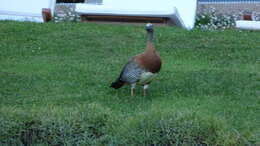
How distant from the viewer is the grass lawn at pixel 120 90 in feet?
21.5

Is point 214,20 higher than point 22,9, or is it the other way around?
point 22,9

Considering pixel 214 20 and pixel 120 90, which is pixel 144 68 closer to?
pixel 120 90

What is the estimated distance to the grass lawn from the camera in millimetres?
6539

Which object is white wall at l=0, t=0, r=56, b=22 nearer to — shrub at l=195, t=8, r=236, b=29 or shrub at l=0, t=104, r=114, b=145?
shrub at l=195, t=8, r=236, b=29

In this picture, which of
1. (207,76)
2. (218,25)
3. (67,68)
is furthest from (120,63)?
(218,25)

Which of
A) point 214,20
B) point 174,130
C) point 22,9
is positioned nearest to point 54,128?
point 174,130

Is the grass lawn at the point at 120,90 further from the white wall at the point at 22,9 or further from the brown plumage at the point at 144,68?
the white wall at the point at 22,9

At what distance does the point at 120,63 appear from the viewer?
10773 millimetres

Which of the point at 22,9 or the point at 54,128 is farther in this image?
the point at 22,9

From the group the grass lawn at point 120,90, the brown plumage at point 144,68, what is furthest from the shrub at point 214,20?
the brown plumage at point 144,68

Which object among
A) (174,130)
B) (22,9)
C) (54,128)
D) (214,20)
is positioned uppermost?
(174,130)

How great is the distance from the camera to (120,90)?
939 cm

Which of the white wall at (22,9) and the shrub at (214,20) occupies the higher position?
the white wall at (22,9)

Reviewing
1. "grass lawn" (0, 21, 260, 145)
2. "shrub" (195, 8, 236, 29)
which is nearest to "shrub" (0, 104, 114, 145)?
"grass lawn" (0, 21, 260, 145)
